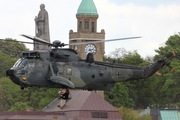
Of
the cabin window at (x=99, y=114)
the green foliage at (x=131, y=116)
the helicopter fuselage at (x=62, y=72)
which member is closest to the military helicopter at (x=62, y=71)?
the helicopter fuselage at (x=62, y=72)

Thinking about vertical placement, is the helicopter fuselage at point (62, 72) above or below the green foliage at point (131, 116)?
above

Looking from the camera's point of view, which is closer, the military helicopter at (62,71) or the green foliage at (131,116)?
the military helicopter at (62,71)

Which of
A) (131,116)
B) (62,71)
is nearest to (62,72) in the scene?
(62,71)

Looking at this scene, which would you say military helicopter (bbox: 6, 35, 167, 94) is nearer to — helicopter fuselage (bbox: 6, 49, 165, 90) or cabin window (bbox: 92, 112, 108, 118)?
helicopter fuselage (bbox: 6, 49, 165, 90)

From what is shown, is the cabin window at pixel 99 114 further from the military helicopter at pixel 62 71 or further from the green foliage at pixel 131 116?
the military helicopter at pixel 62 71

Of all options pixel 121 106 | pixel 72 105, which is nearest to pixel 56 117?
pixel 72 105

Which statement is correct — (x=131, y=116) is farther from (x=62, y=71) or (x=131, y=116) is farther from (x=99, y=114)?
(x=62, y=71)

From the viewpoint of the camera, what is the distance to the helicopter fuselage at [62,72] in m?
82.6

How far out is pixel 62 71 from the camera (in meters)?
83.9

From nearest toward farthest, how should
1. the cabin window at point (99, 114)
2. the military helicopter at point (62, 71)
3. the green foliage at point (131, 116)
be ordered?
1. the military helicopter at point (62, 71)
2. the green foliage at point (131, 116)
3. the cabin window at point (99, 114)

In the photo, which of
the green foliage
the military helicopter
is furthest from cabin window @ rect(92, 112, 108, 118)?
the military helicopter

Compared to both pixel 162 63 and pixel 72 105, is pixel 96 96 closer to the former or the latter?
pixel 72 105

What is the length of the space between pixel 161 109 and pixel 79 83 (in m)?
108

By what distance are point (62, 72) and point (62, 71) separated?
141 mm
